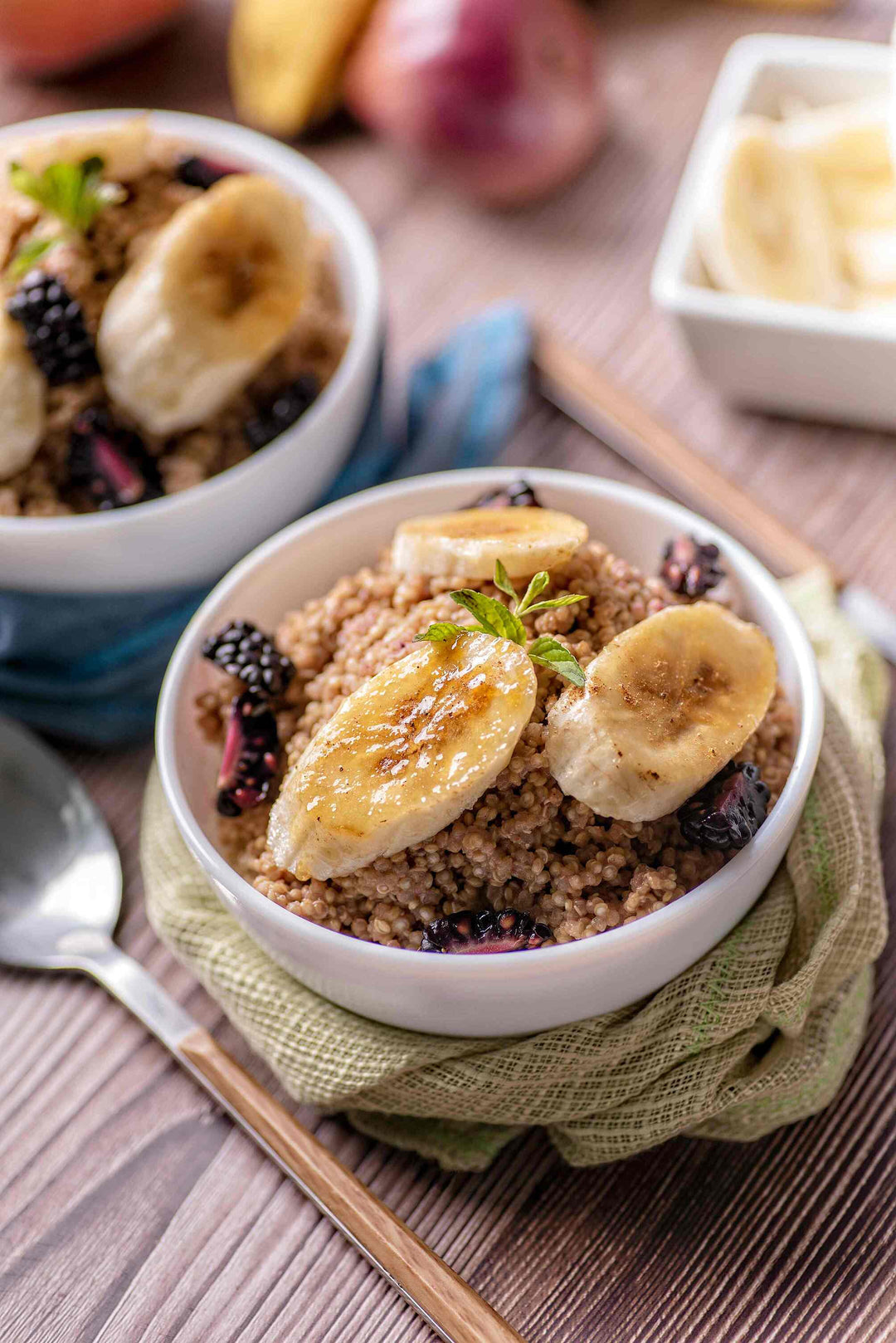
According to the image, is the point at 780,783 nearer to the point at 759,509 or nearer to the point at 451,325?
the point at 759,509

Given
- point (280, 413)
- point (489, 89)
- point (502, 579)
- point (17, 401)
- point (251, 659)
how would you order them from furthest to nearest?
point (489, 89)
point (280, 413)
point (17, 401)
point (251, 659)
point (502, 579)

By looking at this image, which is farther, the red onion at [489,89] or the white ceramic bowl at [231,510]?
the red onion at [489,89]

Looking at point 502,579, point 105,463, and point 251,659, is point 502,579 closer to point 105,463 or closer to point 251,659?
point 251,659

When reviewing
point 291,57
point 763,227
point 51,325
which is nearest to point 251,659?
point 51,325

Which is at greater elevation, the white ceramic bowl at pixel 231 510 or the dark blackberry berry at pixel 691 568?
the dark blackberry berry at pixel 691 568

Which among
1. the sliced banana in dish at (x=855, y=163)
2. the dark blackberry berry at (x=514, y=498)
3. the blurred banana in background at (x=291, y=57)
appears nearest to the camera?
the dark blackberry berry at (x=514, y=498)

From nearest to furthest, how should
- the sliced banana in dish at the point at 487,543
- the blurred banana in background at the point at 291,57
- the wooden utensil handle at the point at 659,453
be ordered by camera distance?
the sliced banana in dish at the point at 487,543
the wooden utensil handle at the point at 659,453
the blurred banana in background at the point at 291,57

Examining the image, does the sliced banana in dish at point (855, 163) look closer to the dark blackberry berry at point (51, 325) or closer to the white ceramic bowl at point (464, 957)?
the white ceramic bowl at point (464, 957)

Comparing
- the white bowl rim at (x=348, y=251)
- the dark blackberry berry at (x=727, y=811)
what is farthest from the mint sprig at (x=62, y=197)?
the dark blackberry berry at (x=727, y=811)
